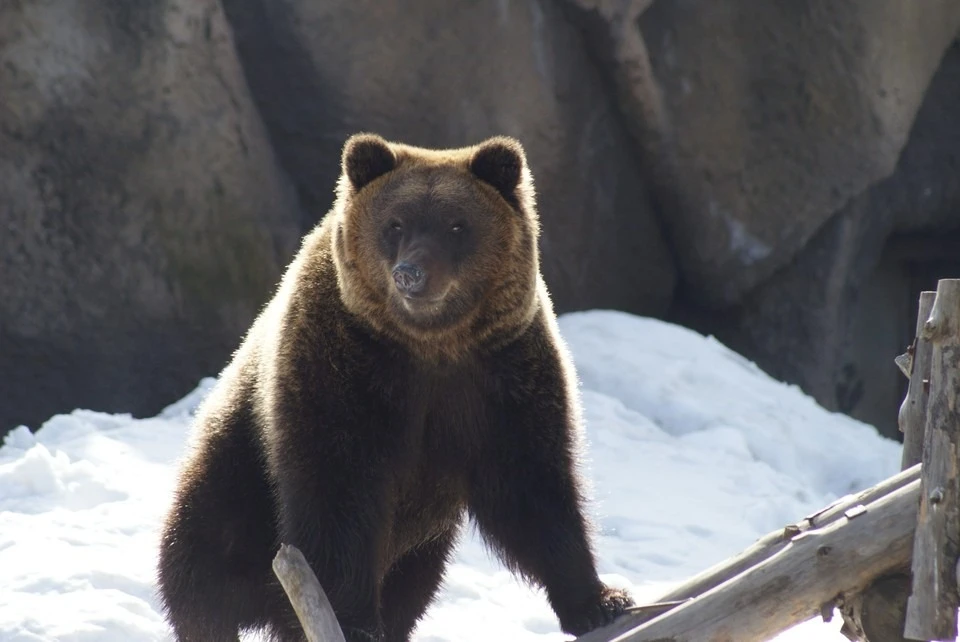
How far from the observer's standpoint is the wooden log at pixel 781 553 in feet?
12.8

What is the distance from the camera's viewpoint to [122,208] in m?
8.76

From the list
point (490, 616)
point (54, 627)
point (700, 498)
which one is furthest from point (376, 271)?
point (700, 498)

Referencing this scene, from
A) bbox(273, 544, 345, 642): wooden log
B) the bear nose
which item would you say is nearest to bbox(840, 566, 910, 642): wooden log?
→ bbox(273, 544, 345, 642): wooden log

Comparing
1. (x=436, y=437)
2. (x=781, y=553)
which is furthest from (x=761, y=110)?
(x=781, y=553)

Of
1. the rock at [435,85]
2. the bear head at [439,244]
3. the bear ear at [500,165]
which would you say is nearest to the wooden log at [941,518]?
the bear head at [439,244]

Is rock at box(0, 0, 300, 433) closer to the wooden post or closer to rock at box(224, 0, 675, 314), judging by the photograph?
rock at box(224, 0, 675, 314)

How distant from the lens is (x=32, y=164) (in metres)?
8.50

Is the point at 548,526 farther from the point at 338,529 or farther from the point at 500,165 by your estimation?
the point at 500,165

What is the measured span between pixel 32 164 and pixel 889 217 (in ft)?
26.7

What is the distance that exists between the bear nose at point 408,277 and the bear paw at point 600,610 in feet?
3.85

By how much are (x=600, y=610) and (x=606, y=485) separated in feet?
12.9

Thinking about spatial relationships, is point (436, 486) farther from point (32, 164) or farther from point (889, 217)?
point (889, 217)

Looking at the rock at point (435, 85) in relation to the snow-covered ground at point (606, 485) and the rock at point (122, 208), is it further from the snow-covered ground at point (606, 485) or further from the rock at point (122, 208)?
the snow-covered ground at point (606, 485)

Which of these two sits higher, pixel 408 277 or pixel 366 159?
pixel 366 159
